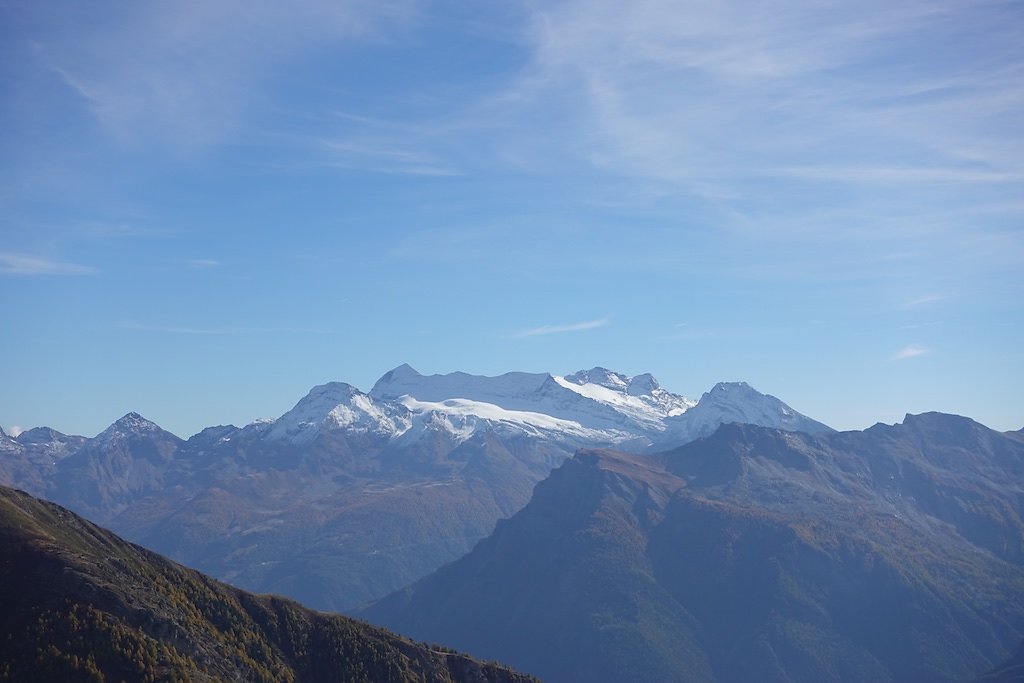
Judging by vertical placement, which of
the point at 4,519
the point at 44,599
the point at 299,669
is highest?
the point at 4,519

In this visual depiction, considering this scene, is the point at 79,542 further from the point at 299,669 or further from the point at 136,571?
the point at 299,669

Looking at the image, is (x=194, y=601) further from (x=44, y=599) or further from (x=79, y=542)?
(x=44, y=599)

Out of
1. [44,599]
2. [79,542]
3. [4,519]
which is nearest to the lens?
[44,599]

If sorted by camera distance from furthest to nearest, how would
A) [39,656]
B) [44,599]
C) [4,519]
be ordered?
1. [4,519]
2. [44,599]
3. [39,656]

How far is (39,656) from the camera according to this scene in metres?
157

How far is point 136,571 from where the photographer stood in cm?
19262

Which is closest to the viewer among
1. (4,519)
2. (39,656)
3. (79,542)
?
(39,656)

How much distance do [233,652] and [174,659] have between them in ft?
64.7

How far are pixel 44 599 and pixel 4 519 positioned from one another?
22.4 metres

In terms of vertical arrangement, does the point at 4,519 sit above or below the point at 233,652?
above

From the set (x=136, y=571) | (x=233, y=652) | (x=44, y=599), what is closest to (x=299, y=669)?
(x=233, y=652)

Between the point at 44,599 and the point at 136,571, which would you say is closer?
the point at 44,599

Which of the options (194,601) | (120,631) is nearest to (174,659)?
(120,631)

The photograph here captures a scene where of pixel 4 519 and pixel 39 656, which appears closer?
pixel 39 656
